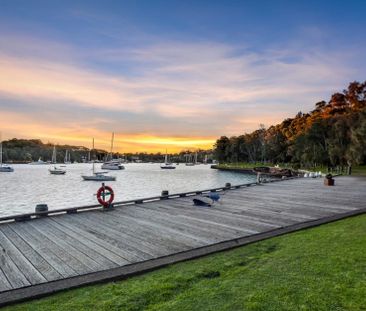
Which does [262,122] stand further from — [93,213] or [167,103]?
[93,213]

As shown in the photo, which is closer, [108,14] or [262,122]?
[108,14]

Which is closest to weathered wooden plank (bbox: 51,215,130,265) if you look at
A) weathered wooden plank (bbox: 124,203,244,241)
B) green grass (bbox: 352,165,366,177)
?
weathered wooden plank (bbox: 124,203,244,241)

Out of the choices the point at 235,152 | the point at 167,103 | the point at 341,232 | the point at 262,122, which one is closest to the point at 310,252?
the point at 341,232

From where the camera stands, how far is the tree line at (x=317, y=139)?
45844mm

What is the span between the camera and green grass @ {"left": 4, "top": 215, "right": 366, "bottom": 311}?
3.44 meters

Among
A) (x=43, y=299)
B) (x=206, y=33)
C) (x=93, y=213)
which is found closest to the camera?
(x=43, y=299)

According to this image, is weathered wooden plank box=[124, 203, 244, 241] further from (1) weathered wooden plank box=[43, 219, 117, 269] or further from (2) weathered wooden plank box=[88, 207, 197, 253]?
(1) weathered wooden plank box=[43, 219, 117, 269]

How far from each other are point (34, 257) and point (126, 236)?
204 cm

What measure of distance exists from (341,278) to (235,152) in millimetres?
108279

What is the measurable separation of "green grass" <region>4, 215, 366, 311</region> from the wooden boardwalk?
447 millimetres

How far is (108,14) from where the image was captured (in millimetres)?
16047

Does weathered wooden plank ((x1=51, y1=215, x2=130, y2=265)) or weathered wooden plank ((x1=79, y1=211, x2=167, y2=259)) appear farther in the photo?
weathered wooden plank ((x1=79, y1=211, x2=167, y2=259))

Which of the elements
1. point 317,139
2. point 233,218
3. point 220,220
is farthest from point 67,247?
point 317,139

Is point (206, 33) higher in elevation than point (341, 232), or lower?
higher
